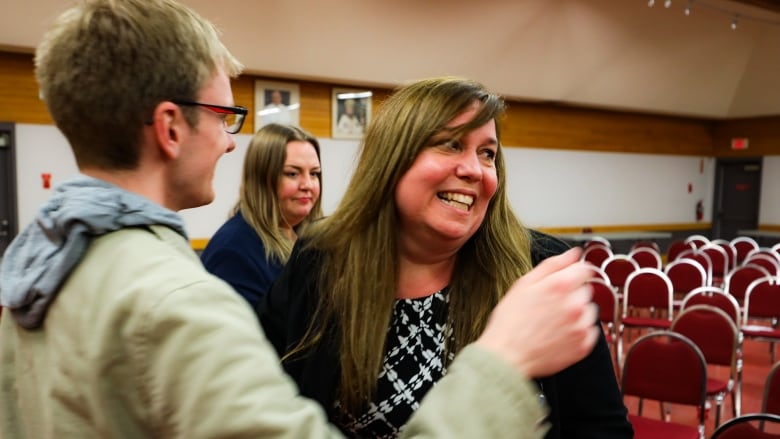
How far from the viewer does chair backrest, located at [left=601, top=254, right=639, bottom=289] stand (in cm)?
655

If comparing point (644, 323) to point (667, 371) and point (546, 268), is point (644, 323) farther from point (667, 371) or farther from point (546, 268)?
point (546, 268)

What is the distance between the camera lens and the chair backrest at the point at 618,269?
6551 millimetres

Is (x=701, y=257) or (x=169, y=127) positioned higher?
(x=169, y=127)

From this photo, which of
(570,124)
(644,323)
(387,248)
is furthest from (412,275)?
(570,124)

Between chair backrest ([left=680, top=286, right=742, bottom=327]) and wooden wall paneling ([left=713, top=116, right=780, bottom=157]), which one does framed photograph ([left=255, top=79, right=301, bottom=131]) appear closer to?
chair backrest ([left=680, top=286, right=742, bottom=327])

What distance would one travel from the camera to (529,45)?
30.1 ft

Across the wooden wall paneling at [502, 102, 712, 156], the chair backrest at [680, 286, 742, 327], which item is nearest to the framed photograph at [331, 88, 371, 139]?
the wooden wall paneling at [502, 102, 712, 156]

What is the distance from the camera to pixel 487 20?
28.3 ft

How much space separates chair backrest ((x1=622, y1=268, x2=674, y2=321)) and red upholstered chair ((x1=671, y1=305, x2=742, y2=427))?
1376 mm

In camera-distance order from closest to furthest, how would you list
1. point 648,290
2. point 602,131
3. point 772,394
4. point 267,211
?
point 267,211 < point 772,394 < point 648,290 < point 602,131

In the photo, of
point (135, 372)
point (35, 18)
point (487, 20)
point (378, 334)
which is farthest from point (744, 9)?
point (135, 372)

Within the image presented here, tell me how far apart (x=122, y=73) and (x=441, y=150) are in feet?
2.41

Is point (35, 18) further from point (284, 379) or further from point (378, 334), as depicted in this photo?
→ point (284, 379)

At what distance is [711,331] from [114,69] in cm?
426
